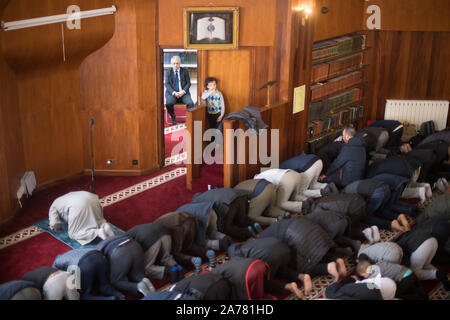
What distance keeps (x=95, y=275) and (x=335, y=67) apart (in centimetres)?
632

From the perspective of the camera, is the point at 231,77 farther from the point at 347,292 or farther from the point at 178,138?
the point at 347,292

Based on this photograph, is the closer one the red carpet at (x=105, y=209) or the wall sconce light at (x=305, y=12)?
the red carpet at (x=105, y=209)

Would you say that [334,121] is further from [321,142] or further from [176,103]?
[176,103]

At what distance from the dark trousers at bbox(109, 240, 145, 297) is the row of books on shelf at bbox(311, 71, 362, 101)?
4999 millimetres

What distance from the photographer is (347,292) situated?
17.3 ft

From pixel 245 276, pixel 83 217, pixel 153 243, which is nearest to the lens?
pixel 245 276

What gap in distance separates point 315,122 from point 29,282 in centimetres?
613

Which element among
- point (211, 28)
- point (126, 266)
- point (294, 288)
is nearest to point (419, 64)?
point (211, 28)

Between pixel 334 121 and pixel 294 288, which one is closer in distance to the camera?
pixel 294 288

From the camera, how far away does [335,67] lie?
9984mm

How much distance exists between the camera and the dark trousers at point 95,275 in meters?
5.33

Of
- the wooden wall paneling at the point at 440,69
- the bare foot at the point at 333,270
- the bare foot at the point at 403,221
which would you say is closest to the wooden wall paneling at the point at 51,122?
the bare foot at the point at 333,270

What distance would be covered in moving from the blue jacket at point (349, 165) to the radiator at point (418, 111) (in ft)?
10.6

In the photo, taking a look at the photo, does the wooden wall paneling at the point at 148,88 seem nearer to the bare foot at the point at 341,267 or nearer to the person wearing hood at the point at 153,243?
the person wearing hood at the point at 153,243
